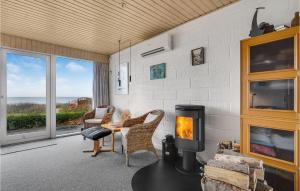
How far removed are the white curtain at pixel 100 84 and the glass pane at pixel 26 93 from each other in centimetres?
137

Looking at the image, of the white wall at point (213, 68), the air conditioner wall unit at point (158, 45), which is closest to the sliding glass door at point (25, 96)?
the air conditioner wall unit at point (158, 45)

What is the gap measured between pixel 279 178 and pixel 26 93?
544cm

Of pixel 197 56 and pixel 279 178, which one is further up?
pixel 197 56

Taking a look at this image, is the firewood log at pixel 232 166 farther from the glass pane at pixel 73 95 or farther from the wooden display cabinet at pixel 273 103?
the glass pane at pixel 73 95

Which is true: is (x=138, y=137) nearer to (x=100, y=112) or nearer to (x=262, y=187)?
(x=262, y=187)

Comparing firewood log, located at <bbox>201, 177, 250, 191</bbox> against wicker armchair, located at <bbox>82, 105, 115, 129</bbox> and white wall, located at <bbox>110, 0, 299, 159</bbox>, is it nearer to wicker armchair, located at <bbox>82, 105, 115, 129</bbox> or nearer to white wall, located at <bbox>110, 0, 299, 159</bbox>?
white wall, located at <bbox>110, 0, 299, 159</bbox>

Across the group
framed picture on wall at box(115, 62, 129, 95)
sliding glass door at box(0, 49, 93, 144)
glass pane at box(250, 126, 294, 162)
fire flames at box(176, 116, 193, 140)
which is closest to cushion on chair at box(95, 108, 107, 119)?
framed picture on wall at box(115, 62, 129, 95)

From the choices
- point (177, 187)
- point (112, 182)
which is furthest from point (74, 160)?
point (177, 187)

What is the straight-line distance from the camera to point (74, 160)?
3.10m

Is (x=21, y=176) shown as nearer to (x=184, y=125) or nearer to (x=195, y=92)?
(x=184, y=125)

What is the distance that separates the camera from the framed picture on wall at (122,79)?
4935 millimetres

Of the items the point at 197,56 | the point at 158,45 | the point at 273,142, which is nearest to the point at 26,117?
the point at 158,45

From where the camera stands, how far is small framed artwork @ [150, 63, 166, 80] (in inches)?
148

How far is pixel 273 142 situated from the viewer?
71.3 inches
